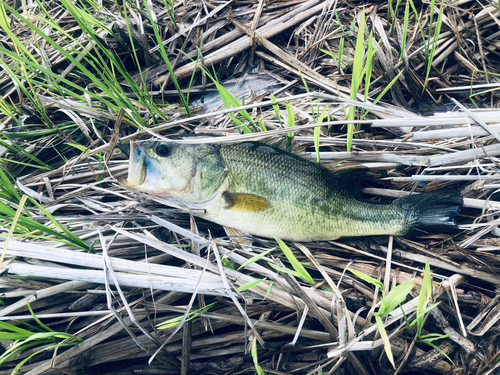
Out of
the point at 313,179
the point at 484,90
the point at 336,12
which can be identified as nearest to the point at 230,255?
the point at 313,179

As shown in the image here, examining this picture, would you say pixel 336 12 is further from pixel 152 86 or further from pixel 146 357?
pixel 146 357

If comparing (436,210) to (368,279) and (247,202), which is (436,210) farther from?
(247,202)

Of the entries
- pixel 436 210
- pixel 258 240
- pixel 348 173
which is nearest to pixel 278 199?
pixel 258 240

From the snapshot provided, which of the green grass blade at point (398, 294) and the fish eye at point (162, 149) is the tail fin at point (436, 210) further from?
the fish eye at point (162, 149)

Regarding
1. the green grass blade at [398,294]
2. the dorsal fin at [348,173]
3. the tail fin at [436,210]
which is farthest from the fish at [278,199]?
the green grass blade at [398,294]

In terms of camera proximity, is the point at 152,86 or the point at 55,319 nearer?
the point at 55,319

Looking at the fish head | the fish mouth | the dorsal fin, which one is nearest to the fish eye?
the fish head
